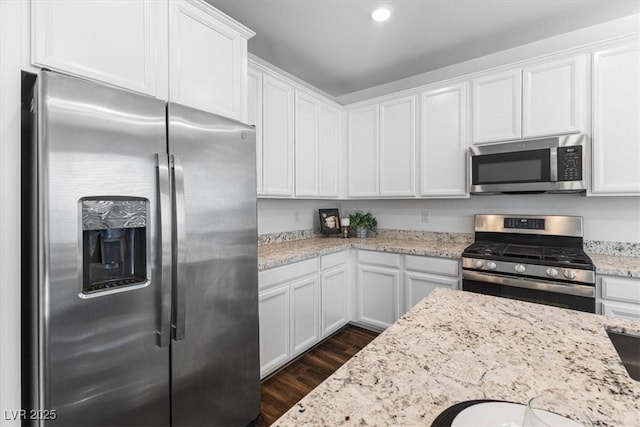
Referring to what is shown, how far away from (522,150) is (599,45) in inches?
33.3

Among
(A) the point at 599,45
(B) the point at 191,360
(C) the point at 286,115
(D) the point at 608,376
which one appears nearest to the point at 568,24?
(A) the point at 599,45

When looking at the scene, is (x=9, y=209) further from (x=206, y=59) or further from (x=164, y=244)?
(x=206, y=59)

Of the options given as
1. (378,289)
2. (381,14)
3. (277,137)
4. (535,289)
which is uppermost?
(381,14)

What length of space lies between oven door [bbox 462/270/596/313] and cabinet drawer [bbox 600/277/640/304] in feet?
0.27

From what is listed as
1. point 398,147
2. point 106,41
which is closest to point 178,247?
point 106,41

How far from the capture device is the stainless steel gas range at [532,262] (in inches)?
77.2

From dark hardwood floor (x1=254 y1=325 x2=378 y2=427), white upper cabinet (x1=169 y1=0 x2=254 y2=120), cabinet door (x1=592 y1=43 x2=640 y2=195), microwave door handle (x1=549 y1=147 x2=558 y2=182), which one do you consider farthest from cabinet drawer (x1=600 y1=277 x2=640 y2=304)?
white upper cabinet (x1=169 y1=0 x2=254 y2=120)

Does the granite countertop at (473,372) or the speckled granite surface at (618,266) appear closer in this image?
the granite countertop at (473,372)

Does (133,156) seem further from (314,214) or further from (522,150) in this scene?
(522,150)

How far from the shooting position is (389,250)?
2.80 meters

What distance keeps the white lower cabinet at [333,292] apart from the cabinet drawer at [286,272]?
0.57ft

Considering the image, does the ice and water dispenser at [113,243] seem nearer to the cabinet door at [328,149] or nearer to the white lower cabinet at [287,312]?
the white lower cabinet at [287,312]

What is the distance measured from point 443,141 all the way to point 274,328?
2234 millimetres

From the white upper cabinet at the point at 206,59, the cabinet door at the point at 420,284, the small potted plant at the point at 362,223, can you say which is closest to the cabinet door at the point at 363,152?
the small potted plant at the point at 362,223
